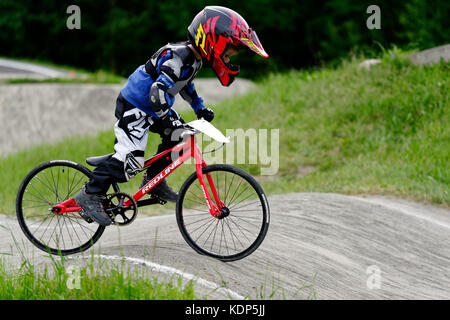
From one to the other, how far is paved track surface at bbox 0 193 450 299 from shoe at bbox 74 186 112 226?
269mm

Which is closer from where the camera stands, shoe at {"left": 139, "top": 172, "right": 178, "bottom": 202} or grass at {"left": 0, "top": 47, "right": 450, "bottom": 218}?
shoe at {"left": 139, "top": 172, "right": 178, "bottom": 202}

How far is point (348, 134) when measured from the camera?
10.2m

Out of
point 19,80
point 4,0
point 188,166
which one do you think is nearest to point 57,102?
point 19,80

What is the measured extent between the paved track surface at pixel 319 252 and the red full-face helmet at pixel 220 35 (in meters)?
1.76

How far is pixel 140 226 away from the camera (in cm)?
630

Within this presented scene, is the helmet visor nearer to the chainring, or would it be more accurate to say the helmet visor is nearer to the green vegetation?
the chainring

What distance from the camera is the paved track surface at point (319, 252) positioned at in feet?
14.2

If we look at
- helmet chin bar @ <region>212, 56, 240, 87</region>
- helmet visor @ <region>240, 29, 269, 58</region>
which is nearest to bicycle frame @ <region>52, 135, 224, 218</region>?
helmet chin bar @ <region>212, 56, 240, 87</region>

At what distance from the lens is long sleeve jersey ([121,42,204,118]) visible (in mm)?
4270

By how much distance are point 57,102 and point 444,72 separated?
1012cm

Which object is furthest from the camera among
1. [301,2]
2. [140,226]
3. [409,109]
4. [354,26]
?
[301,2]

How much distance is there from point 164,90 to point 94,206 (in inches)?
50.0

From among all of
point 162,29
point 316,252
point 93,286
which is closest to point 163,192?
point 93,286
